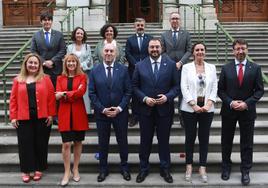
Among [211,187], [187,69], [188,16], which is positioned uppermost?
[188,16]

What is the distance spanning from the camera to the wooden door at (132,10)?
17234mm

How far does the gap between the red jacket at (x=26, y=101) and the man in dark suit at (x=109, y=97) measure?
644 mm

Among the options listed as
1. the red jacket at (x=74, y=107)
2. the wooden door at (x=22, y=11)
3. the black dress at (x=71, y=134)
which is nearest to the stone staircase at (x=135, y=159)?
the black dress at (x=71, y=134)

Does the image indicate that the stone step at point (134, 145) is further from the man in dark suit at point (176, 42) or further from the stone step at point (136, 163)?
the man in dark suit at point (176, 42)

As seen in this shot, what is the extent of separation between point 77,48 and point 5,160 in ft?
7.16

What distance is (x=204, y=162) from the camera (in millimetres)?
6438

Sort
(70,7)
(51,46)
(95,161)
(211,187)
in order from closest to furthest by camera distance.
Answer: (211,187) → (95,161) → (51,46) → (70,7)

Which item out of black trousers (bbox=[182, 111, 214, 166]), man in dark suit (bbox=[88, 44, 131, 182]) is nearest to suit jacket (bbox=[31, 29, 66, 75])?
man in dark suit (bbox=[88, 44, 131, 182])

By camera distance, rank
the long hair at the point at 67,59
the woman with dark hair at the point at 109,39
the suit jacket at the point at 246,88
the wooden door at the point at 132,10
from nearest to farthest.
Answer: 1. the suit jacket at the point at 246,88
2. the long hair at the point at 67,59
3. the woman with dark hair at the point at 109,39
4. the wooden door at the point at 132,10

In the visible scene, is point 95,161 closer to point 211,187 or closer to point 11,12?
point 211,187

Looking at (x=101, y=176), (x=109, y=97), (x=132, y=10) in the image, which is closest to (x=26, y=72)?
(x=109, y=97)

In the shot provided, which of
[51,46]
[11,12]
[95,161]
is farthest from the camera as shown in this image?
[11,12]

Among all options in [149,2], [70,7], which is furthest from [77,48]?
[149,2]

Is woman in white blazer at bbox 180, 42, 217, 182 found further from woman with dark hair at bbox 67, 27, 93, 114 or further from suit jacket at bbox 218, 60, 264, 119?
woman with dark hair at bbox 67, 27, 93, 114
